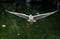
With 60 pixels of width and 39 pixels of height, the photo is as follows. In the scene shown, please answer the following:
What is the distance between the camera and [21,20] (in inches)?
89.1

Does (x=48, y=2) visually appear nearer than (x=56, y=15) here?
No

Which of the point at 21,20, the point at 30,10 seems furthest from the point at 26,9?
the point at 21,20

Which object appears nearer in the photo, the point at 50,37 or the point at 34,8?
the point at 50,37

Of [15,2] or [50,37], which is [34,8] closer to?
[15,2]

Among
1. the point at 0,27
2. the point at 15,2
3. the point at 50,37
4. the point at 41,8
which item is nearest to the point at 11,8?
the point at 15,2

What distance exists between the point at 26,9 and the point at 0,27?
1.61ft

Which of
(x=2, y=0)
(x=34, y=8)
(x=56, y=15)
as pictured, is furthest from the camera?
(x=2, y=0)

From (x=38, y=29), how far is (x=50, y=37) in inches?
6.4

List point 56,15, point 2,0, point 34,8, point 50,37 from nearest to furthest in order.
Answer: point 50,37, point 56,15, point 34,8, point 2,0

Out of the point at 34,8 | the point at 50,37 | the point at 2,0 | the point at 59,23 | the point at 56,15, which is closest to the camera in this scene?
the point at 50,37

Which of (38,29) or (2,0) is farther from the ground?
(2,0)

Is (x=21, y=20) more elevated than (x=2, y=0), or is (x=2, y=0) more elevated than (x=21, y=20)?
(x=2, y=0)

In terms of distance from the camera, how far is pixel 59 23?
2246 millimetres

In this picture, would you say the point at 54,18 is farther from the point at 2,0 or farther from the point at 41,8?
the point at 2,0
